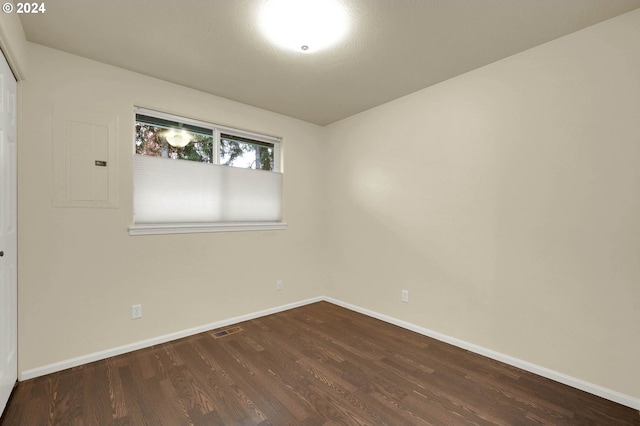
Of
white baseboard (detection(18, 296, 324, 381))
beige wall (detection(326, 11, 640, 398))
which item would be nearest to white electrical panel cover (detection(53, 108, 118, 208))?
white baseboard (detection(18, 296, 324, 381))

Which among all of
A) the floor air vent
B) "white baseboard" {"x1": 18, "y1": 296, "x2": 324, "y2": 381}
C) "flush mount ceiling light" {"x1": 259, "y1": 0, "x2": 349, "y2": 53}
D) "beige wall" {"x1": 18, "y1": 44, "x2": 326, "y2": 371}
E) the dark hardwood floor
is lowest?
the floor air vent

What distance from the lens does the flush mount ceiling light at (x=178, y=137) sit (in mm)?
2922

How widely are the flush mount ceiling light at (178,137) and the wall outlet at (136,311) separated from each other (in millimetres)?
1573

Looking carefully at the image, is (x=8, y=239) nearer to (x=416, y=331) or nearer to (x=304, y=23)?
(x=304, y=23)

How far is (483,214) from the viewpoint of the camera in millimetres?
2551

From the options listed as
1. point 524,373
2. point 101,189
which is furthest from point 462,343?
point 101,189

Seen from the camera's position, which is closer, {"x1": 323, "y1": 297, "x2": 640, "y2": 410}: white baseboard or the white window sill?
{"x1": 323, "y1": 297, "x2": 640, "y2": 410}: white baseboard

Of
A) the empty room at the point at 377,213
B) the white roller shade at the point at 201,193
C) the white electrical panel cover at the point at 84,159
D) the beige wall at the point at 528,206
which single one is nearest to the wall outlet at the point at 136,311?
the empty room at the point at 377,213

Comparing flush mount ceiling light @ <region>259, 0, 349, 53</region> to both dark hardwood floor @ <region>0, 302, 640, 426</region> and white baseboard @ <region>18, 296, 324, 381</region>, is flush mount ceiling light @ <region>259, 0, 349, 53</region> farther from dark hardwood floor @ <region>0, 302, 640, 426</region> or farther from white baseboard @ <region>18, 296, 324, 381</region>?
white baseboard @ <region>18, 296, 324, 381</region>

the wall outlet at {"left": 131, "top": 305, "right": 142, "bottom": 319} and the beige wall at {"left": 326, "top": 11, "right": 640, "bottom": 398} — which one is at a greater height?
the beige wall at {"left": 326, "top": 11, "right": 640, "bottom": 398}

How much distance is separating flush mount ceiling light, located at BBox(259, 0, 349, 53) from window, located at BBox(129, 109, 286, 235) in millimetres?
1452

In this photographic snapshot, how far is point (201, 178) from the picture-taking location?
10.1 feet

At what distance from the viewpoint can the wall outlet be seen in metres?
2.59

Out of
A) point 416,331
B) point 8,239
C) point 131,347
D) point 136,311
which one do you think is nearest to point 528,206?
point 416,331
